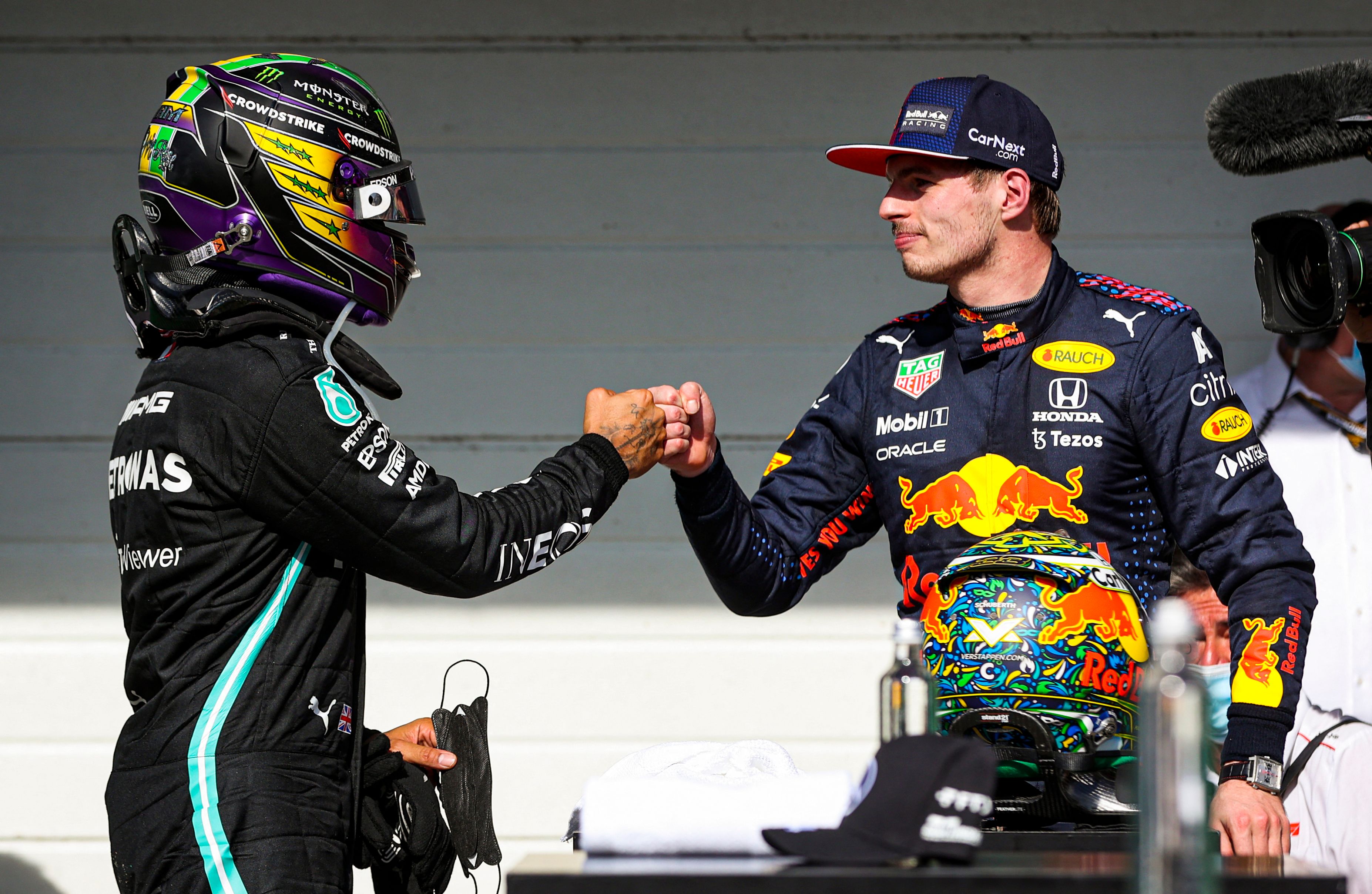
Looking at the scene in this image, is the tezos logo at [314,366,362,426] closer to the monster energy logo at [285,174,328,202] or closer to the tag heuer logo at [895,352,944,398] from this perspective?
the monster energy logo at [285,174,328,202]

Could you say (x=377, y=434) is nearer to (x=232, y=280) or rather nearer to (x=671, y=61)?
(x=232, y=280)

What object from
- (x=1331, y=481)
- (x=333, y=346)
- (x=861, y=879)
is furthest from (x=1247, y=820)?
(x=1331, y=481)

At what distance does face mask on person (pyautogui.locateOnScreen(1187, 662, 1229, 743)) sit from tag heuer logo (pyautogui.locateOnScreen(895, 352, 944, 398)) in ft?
2.98

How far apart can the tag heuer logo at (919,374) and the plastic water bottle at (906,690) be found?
99 cm

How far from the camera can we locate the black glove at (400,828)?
240 centimetres

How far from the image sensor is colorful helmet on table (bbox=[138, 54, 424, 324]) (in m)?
2.43

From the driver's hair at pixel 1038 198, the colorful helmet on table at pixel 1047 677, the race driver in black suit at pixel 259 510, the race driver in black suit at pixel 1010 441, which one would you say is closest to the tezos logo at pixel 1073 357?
the race driver in black suit at pixel 1010 441

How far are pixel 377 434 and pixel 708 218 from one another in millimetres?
2690

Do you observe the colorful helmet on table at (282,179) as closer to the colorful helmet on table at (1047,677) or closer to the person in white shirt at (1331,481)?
the colorful helmet on table at (1047,677)

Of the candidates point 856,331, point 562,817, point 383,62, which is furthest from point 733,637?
point 383,62

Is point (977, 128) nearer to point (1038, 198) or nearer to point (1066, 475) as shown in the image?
point (1038, 198)

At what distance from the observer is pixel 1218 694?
11.4ft

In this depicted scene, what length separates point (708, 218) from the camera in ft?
15.7

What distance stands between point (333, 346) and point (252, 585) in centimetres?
46
